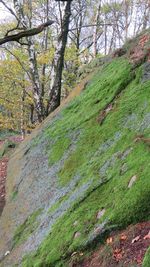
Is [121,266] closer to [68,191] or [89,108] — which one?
[68,191]

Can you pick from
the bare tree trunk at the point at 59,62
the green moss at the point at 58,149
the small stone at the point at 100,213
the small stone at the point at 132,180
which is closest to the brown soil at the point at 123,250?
the small stone at the point at 100,213

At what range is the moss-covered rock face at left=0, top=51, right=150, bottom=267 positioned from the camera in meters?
4.77

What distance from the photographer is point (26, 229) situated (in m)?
6.82

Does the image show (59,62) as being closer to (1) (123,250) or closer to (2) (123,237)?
(2) (123,237)

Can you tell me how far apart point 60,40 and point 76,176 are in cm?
721

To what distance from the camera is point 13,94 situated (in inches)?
872

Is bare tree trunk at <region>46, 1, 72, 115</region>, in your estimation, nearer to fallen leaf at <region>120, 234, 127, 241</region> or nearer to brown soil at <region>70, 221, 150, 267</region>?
brown soil at <region>70, 221, 150, 267</region>

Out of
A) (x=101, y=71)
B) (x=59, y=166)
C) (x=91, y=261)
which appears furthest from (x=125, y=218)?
(x=101, y=71)

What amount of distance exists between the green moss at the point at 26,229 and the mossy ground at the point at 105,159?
0.81 metres

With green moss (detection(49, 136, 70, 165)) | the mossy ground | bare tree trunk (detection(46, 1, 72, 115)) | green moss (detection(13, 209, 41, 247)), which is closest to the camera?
the mossy ground

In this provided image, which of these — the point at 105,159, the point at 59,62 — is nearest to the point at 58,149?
the point at 105,159

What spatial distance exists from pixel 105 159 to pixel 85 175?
1.62 feet

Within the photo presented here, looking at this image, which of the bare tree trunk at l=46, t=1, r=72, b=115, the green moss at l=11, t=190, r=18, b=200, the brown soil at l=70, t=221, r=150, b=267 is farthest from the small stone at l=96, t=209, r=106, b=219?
the bare tree trunk at l=46, t=1, r=72, b=115

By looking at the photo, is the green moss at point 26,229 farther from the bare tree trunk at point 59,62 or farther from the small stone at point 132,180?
the bare tree trunk at point 59,62
